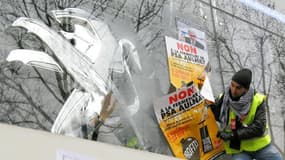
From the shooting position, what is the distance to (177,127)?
4.09 meters

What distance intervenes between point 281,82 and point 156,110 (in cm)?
155

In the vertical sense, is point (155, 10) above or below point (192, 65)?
above

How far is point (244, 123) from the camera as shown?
158 inches

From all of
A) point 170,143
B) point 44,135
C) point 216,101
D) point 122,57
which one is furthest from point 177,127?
point 44,135

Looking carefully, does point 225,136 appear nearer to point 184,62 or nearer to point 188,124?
point 188,124

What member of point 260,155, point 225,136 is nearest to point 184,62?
point 225,136

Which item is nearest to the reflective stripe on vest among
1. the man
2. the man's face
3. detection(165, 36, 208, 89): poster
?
the man

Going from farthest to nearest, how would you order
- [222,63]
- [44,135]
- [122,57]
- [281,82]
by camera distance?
1. [281,82]
2. [222,63]
3. [122,57]
4. [44,135]

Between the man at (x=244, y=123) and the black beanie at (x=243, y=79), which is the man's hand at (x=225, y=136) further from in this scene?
the black beanie at (x=243, y=79)

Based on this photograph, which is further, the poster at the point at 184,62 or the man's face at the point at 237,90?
the poster at the point at 184,62

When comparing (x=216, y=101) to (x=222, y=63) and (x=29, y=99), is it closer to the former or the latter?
(x=222, y=63)

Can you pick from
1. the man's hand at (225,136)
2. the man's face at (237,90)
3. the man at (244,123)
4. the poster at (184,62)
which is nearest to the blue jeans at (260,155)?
the man at (244,123)

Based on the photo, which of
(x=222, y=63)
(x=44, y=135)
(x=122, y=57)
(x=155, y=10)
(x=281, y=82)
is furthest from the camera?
(x=281, y=82)

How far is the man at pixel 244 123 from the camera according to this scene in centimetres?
396
